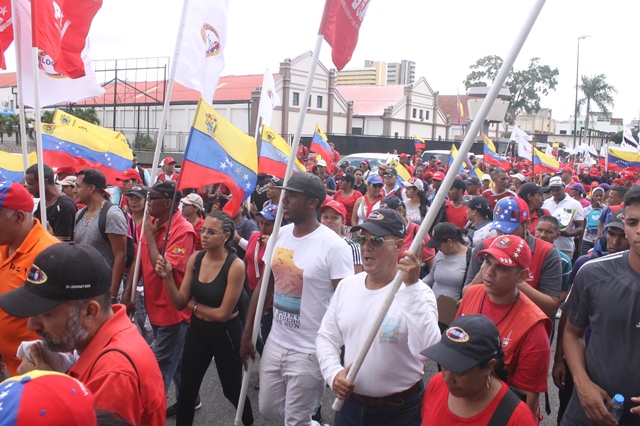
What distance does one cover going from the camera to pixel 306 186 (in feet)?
12.7

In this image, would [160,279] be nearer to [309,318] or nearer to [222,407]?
[222,407]

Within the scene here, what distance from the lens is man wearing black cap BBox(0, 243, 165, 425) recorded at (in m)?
2.14

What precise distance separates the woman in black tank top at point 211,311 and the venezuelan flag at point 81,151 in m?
4.10

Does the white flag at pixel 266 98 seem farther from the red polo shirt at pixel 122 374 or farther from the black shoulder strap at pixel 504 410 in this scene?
the black shoulder strap at pixel 504 410

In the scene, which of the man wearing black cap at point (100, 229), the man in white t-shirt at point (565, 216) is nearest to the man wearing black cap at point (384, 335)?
the man wearing black cap at point (100, 229)

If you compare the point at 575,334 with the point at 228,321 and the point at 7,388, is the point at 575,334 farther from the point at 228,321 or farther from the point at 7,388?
the point at 7,388

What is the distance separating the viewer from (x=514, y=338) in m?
3.01

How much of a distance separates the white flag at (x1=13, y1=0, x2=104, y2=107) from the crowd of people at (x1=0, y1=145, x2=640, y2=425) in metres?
1.23

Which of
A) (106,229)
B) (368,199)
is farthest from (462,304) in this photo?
(368,199)

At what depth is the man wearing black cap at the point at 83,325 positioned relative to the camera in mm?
2145

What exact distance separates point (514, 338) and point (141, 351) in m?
1.91

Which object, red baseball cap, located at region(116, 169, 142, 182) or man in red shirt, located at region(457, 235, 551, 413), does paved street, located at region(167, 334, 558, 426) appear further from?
red baseball cap, located at region(116, 169, 142, 182)

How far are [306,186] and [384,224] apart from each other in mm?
890

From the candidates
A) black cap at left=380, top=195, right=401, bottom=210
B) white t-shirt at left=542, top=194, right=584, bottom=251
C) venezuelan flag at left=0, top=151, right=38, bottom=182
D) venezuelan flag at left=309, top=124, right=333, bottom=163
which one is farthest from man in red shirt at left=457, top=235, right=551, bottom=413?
venezuelan flag at left=309, top=124, right=333, bottom=163
